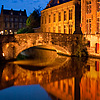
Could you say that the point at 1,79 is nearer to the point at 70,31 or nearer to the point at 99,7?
the point at 99,7

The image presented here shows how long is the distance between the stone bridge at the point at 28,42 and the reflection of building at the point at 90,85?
6.58 metres

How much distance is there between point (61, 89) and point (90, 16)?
13.4m

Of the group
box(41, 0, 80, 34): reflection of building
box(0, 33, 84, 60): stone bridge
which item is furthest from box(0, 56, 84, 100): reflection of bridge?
box(41, 0, 80, 34): reflection of building

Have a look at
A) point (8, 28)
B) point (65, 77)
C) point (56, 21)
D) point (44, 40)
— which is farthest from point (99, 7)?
point (8, 28)

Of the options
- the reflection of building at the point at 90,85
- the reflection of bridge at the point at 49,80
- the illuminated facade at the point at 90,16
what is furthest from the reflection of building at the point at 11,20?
the reflection of building at the point at 90,85

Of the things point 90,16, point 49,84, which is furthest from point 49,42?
point 49,84

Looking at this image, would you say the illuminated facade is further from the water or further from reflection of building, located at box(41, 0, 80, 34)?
the water

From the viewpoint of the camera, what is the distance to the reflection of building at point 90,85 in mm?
9000

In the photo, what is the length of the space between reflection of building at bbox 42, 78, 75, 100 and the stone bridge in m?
8.16

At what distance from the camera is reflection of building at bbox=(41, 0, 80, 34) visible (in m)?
25.4

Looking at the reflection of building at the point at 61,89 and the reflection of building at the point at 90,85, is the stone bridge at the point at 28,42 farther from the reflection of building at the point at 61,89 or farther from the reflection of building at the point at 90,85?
the reflection of building at the point at 61,89

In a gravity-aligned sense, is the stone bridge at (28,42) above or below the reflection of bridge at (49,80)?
above

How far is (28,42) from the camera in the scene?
18.9m

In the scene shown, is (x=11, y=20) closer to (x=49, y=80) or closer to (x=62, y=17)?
(x=62, y=17)
